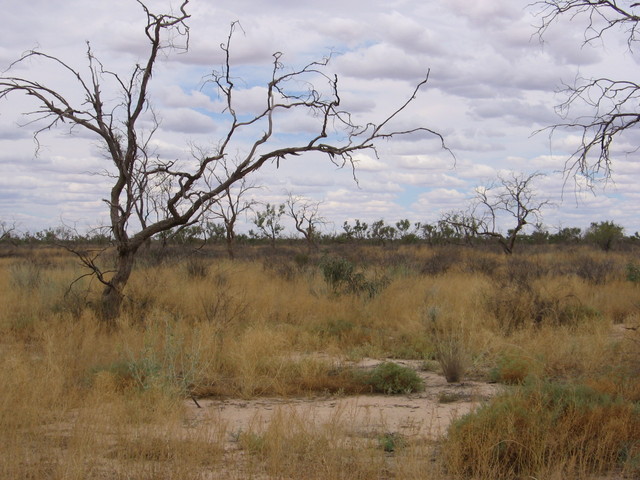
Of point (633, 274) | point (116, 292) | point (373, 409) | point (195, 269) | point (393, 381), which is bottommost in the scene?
point (373, 409)

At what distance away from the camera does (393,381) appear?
827 cm

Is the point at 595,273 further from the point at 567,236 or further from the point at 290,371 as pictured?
the point at 567,236

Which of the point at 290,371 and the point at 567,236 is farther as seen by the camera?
the point at 567,236

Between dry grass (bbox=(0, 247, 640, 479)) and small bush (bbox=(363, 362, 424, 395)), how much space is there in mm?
199

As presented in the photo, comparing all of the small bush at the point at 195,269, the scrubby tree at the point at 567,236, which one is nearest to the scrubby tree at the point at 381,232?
the scrubby tree at the point at 567,236

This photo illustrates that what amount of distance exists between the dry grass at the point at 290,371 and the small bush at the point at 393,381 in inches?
7.8

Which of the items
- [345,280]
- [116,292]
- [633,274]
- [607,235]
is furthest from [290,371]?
[607,235]

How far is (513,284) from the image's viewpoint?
13656 mm

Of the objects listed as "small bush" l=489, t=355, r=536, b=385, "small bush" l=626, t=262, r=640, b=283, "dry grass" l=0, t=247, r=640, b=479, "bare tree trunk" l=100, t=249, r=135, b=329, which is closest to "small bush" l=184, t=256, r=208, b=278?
"dry grass" l=0, t=247, r=640, b=479

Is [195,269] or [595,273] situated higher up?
[195,269]

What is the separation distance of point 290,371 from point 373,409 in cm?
164

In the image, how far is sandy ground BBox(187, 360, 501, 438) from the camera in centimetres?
649

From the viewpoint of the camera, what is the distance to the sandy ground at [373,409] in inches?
256

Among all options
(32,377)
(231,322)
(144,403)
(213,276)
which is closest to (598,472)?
(144,403)
